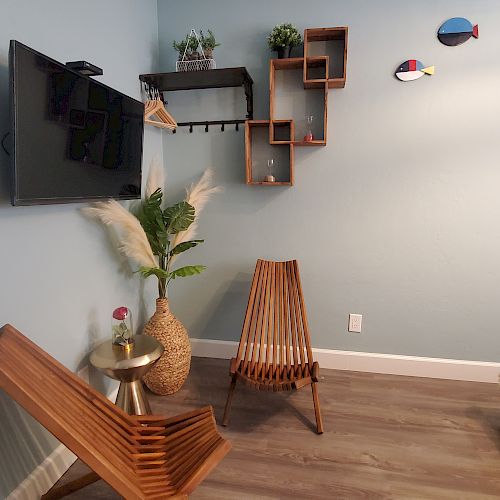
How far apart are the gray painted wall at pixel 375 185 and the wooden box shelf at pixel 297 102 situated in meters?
0.08

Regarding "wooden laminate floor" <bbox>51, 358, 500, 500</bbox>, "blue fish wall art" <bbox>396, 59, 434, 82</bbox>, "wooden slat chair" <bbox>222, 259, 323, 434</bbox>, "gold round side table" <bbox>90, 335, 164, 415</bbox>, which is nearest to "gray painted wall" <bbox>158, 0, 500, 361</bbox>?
"blue fish wall art" <bbox>396, 59, 434, 82</bbox>

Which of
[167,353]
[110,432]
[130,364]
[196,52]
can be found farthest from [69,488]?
[196,52]

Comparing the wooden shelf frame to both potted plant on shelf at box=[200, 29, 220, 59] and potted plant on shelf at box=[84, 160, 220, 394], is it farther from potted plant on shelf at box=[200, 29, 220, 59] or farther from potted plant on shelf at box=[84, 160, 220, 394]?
potted plant on shelf at box=[84, 160, 220, 394]

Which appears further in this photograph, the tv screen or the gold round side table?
the gold round side table

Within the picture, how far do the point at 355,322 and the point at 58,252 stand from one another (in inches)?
77.3

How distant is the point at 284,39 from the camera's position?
2396 millimetres

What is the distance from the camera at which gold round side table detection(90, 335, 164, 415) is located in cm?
186

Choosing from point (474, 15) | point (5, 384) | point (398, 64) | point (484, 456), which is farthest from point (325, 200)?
point (5, 384)

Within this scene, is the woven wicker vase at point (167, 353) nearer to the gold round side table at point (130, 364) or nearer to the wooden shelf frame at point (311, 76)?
the gold round side table at point (130, 364)

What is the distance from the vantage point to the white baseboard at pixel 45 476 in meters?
1.61

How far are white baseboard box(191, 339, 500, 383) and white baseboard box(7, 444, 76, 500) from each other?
1.71 m

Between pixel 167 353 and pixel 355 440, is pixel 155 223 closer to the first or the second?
pixel 167 353

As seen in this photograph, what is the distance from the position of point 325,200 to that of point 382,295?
30.4 inches

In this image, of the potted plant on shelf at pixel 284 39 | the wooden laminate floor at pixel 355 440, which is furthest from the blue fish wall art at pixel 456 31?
the wooden laminate floor at pixel 355 440
